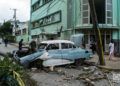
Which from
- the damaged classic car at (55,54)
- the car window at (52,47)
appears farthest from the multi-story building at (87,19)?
the car window at (52,47)

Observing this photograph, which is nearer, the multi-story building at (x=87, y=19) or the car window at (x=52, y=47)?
the car window at (x=52, y=47)

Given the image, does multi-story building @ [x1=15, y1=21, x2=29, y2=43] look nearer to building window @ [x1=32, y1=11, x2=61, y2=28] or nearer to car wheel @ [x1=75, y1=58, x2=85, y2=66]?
building window @ [x1=32, y1=11, x2=61, y2=28]

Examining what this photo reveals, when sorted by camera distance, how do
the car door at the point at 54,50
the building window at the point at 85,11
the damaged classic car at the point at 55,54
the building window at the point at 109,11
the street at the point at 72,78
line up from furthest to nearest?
the building window at the point at 109,11 < the building window at the point at 85,11 < the car door at the point at 54,50 < the damaged classic car at the point at 55,54 < the street at the point at 72,78

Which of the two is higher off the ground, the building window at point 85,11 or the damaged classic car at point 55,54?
the building window at point 85,11

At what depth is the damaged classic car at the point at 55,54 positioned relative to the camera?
17.4 metres

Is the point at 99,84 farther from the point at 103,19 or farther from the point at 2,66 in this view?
the point at 103,19

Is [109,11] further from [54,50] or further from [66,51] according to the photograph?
[54,50]

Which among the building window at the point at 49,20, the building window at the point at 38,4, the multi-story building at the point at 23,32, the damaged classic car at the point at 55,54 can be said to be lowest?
the damaged classic car at the point at 55,54

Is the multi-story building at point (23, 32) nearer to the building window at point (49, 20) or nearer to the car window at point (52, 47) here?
the building window at point (49, 20)

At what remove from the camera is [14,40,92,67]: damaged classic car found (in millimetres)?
17391

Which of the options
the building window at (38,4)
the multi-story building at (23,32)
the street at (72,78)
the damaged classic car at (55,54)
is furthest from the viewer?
the multi-story building at (23,32)

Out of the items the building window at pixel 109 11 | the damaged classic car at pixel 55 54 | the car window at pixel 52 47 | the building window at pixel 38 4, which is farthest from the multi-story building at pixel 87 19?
the car window at pixel 52 47

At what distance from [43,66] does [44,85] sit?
4.88 metres

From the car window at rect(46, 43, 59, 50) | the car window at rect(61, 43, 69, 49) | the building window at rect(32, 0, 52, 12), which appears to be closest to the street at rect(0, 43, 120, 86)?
the car window at rect(46, 43, 59, 50)
